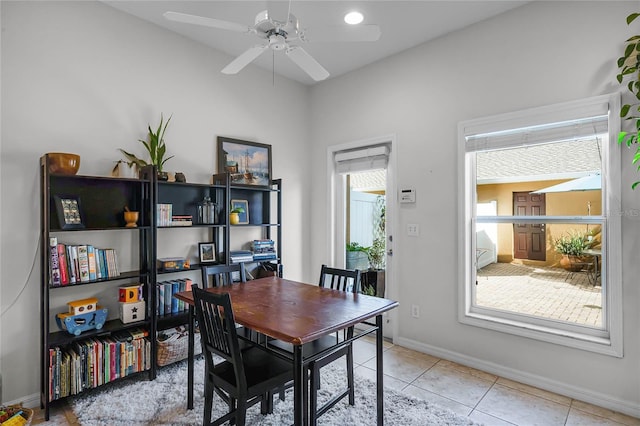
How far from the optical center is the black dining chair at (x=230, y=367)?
68.2 inches

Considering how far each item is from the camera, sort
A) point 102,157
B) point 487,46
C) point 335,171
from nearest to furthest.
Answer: point 102,157
point 487,46
point 335,171

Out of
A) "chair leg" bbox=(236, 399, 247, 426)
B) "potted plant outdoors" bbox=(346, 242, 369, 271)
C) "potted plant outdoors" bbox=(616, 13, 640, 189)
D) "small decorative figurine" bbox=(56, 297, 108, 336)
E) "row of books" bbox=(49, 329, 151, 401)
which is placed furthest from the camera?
"potted plant outdoors" bbox=(346, 242, 369, 271)

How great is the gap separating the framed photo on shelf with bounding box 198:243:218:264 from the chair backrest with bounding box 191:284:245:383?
142 centimetres

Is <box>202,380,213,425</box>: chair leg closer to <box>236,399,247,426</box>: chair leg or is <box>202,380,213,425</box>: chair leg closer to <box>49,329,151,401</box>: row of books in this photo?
<box>236,399,247,426</box>: chair leg

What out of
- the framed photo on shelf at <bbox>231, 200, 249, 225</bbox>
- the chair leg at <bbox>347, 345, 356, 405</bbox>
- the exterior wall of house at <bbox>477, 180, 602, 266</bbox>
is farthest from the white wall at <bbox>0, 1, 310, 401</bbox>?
the exterior wall of house at <bbox>477, 180, 602, 266</bbox>

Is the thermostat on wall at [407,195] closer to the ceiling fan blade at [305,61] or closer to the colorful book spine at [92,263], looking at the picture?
the ceiling fan blade at [305,61]

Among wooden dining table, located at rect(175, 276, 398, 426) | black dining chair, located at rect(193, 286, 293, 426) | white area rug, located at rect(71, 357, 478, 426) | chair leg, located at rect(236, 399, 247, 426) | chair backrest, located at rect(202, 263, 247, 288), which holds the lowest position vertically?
white area rug, located at rect(71, 357, 478, 426)

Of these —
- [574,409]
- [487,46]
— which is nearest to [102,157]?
[487,46]

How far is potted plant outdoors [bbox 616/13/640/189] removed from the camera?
2.18 meters

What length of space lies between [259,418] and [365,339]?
5.59ft

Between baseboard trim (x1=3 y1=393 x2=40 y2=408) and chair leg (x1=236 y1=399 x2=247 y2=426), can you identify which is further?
baseboard trim (x1=3 y1=393 x2=40 y2=408)

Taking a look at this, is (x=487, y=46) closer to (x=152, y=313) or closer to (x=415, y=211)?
(x=415, y=211)

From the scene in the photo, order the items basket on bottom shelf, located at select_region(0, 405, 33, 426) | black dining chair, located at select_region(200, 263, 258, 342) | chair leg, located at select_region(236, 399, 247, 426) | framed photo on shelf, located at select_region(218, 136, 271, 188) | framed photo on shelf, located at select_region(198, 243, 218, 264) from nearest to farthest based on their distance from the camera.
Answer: chair leg, located at select_region(236, 399, 247, 426) → basket on bottom shelf, located at select_region(0, 405, 33, 426) → black dining chair, located at select_region(200, 263, 258, 342) → framed photo on shelf, located at select_region(198, 243, 218, 264) → framed photo on shelf, located at select_region(218, 136, 271, 188)

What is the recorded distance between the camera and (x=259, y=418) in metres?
2.23
